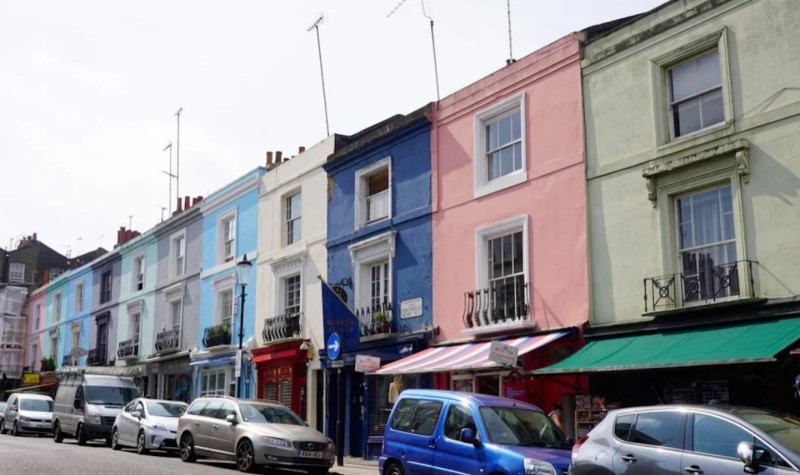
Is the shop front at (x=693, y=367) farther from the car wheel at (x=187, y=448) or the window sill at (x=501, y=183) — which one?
the car wheel at (x=187, y=448)

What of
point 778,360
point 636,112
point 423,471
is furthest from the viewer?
point 636,112

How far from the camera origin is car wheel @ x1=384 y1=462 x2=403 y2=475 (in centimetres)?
1253

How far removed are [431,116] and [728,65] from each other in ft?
26.1

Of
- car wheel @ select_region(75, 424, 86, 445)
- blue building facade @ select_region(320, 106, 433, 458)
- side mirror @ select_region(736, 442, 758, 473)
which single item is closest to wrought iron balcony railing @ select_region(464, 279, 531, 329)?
blue building facade @ select_region(320, 106, 433, 458)

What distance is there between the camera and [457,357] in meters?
17.0

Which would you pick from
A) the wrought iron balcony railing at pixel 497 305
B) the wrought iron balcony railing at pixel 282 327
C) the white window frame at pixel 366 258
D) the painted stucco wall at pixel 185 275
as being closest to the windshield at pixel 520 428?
the wrought iron balcony railing at pixel 497 305

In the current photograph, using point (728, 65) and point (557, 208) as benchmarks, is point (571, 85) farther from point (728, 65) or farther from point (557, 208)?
point (728, 65)

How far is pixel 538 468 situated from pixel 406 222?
1123 cm

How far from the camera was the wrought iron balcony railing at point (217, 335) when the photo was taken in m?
27.6

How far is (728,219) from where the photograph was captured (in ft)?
45.3

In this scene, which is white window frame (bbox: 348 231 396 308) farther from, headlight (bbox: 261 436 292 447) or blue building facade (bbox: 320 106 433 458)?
headlight (bbox: 261 436 292 447)

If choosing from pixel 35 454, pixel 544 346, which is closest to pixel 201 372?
pixel 35 454

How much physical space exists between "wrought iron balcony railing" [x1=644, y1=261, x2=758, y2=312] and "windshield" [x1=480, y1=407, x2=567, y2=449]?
3423 millimetres

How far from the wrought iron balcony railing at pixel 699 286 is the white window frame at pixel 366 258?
8065mm
